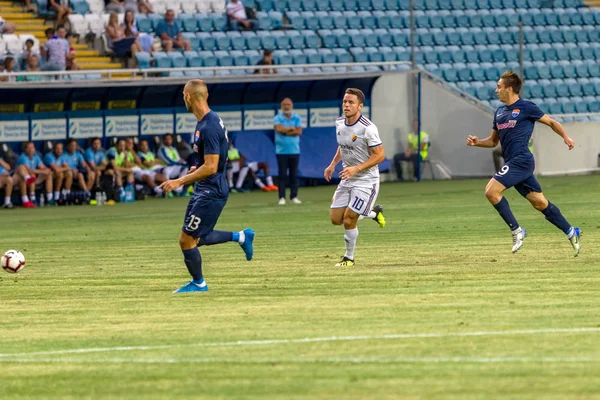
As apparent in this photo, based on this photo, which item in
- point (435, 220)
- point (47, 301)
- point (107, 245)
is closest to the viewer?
point (47, 301)

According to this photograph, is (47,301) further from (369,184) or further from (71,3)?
(71,3)

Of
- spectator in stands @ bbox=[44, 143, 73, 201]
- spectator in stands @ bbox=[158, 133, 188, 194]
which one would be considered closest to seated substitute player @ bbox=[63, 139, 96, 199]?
spectator in stands @ bbox=[44, 143, 73, 201]

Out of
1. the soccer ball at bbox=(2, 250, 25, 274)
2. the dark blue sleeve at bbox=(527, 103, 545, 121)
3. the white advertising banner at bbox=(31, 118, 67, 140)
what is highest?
the dark blue sleeve at bbox=(527, 103, 545, 121)

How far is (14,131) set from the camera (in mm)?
27547

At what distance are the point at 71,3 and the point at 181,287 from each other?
A: 19050 mm

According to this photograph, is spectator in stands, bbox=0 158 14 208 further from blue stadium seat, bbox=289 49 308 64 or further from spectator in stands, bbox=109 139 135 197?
blue stadium seat, bbox=289 49 308 64

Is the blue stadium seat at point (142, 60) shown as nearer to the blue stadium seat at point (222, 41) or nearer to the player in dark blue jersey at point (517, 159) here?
the blue stadium seat at point (222, 41)

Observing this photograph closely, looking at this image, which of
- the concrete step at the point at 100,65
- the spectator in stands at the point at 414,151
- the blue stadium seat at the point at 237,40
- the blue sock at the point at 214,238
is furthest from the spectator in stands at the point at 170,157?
the blue sock at the point at 214,238

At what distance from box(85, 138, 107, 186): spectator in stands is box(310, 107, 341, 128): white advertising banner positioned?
20.7 feet

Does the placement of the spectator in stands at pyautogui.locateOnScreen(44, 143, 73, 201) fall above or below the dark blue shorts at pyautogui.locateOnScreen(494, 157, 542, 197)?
below

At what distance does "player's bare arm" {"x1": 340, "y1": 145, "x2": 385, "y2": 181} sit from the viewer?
1377 cm

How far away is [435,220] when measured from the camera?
20.2 m

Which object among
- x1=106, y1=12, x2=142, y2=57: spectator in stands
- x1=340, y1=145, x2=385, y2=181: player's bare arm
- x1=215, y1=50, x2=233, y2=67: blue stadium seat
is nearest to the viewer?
x1=340, y1=145, x2=385, y2=181: player's bare arm

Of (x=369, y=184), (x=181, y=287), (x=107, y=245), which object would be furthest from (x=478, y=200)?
(x=181, y=287)
